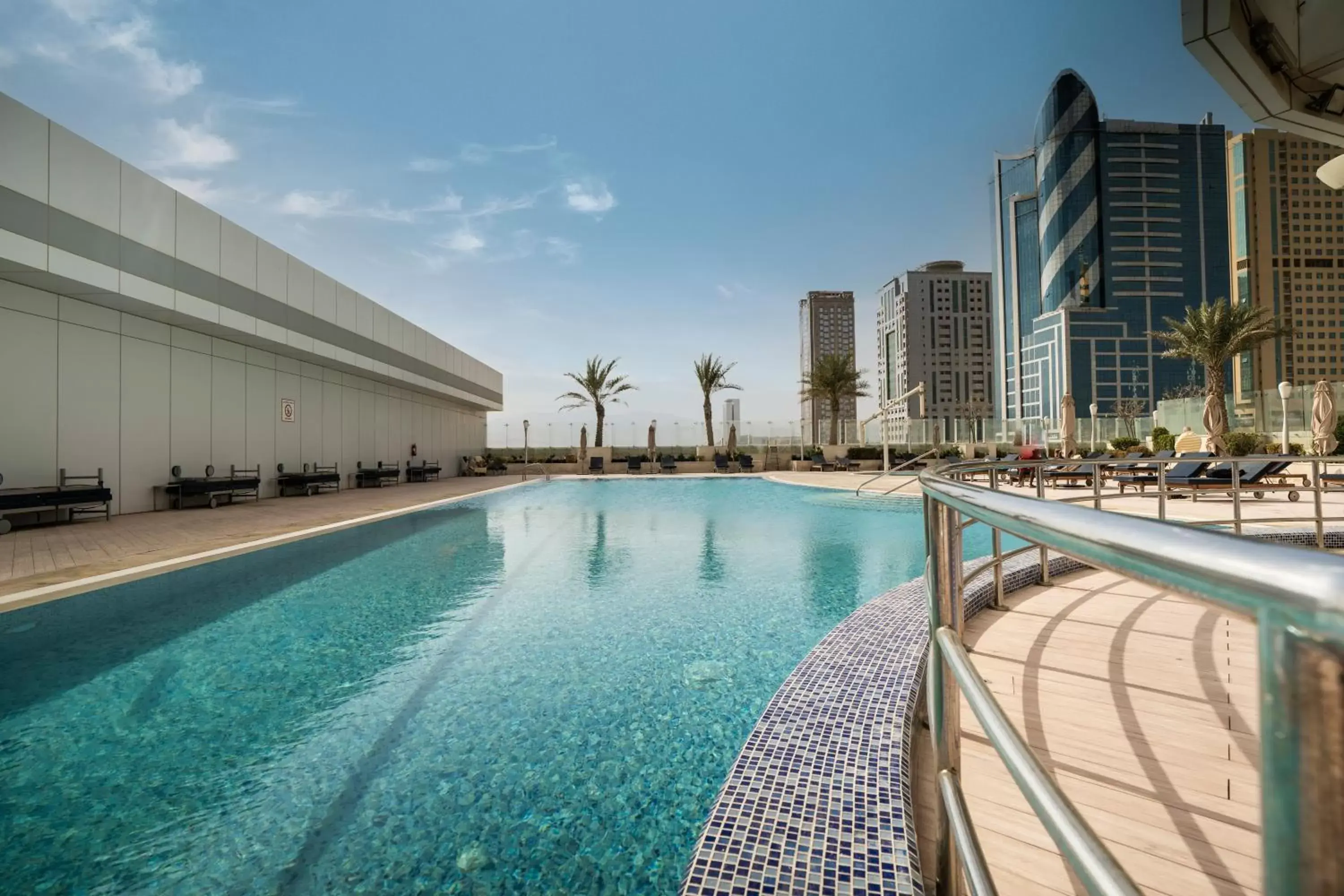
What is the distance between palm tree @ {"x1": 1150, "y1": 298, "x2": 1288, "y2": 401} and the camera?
19828 millimetres

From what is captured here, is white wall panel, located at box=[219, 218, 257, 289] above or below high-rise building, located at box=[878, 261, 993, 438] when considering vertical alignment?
below

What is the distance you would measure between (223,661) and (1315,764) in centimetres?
538

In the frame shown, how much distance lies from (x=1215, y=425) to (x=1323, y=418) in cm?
284

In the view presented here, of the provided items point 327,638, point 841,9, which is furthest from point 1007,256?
point 327,638

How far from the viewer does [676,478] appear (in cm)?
2086

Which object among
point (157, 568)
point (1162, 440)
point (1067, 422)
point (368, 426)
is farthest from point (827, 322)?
point (157, 568)

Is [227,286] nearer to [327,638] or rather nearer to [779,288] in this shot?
[327,638]

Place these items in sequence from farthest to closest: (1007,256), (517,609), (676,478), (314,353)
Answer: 1. (1007,256)
2. (676,478)
3. (314,353)
4. (517,609)

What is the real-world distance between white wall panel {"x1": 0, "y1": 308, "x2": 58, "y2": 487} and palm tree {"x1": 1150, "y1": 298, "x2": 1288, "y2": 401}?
30.0m

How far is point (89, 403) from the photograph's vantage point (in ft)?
32.9

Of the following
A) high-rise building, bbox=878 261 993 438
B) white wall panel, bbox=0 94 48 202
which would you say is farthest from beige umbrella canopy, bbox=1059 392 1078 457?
high-rise building, bbox=878 261 993 438

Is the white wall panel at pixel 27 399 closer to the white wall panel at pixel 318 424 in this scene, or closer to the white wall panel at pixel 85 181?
the white wall panel at pixel 85 181

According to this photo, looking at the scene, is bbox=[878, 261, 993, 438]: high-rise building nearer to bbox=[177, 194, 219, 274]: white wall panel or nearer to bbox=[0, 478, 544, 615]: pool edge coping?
bbox=[177, 194, 219, 274]: white wall panel

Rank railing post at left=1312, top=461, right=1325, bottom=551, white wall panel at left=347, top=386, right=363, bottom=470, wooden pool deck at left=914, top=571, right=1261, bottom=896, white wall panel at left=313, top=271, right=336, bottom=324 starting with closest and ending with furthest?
wooden pool deck at left=914, top=571, right=1261, bottom=896 → railing post at left=1312, top=461, right=1325, bottom=551 → white wall panel at left=313, top=271, right=336, bottom=324 → white wall panel at left=347, top=386, right=363, bottom=470
